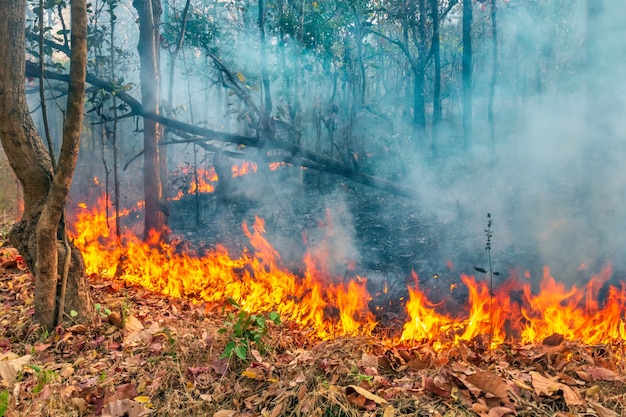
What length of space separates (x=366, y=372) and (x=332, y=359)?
32 cm

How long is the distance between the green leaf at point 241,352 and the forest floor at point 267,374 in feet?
0.05

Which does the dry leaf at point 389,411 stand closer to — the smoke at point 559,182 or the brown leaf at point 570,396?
the brown leaf at point 570,396

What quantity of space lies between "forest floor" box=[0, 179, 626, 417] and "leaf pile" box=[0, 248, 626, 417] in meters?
0.01

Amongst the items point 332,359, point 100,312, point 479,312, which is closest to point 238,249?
point 100,312

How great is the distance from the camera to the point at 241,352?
381 centimetres

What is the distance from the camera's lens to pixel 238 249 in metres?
10.3

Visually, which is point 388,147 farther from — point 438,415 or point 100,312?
point 438,415

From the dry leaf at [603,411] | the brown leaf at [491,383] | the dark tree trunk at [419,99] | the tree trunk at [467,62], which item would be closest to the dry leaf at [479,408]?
the brown leaf at [491,383]

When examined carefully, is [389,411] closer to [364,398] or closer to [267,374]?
[364,398]

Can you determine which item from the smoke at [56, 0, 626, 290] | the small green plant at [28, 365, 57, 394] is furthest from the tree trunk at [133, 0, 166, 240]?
the small green plant at [28, 365, 57, 394]

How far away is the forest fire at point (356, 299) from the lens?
5309 mm

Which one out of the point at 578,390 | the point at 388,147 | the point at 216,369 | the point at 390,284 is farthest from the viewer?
the point at 388,147

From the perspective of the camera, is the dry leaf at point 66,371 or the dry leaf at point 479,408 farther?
the dry leaf at point 66,371

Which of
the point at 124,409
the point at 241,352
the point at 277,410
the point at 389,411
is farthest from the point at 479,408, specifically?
the point at 124,409
